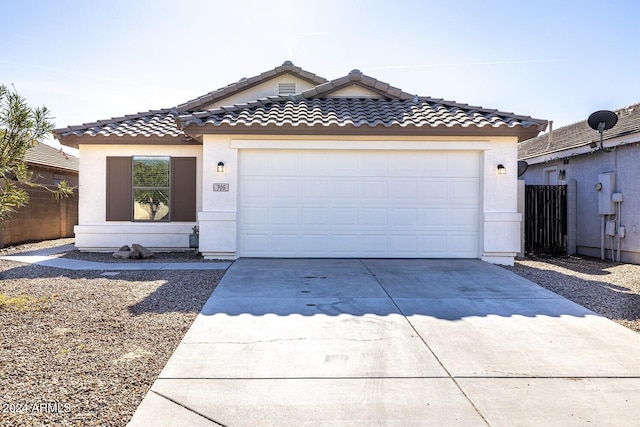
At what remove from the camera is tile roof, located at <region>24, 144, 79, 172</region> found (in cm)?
1490

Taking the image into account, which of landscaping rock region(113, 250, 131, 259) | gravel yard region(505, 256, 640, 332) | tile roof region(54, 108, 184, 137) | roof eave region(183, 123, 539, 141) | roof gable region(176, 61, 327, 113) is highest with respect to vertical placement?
roof gable region(176, 61, 327, 113)

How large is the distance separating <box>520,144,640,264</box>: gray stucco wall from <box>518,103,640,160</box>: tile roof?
0.40m

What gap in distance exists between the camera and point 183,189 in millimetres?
11305

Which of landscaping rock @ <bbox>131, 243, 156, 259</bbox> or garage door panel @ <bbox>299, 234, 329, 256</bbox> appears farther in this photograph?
landscaping rock @ <bbox>131, 243, 156, 259</bbox>

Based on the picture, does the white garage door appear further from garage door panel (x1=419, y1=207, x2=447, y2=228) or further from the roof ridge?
the roof ridge

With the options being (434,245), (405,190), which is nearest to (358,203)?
(405,190)

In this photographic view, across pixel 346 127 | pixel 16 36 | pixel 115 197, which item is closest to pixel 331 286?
pixel 346 127

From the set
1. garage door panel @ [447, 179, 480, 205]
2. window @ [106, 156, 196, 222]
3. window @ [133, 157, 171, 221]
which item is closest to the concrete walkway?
window @ [106, 156, 196, 222]

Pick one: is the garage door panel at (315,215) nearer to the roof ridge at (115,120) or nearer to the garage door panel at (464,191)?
the garage door panel at (464,191)

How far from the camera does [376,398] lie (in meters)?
3.34

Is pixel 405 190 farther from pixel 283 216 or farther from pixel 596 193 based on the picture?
pixel 596 193

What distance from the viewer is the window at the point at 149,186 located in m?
11.2

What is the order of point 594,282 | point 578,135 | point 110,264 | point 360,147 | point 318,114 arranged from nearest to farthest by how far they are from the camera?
point 594,282 < point 110,264 < point 360,147 < point 318,114 < point 578,135

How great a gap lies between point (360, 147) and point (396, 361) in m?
6.38
